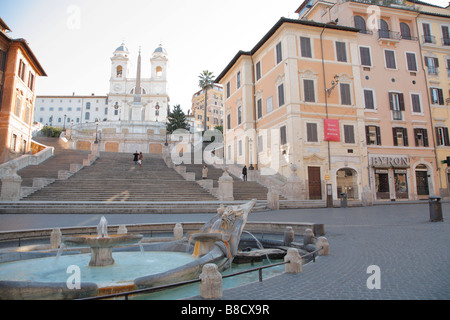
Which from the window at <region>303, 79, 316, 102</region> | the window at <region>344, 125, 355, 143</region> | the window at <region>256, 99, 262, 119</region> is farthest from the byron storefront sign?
the window at <region>256, 99, 262, 119</region>

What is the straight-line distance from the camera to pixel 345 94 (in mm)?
26922

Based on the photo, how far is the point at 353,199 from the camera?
25.7 m

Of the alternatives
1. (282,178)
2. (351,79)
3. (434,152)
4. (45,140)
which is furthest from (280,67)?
(45,140)

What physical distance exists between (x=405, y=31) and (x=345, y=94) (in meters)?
10.9

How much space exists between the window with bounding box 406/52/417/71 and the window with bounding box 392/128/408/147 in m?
6.62

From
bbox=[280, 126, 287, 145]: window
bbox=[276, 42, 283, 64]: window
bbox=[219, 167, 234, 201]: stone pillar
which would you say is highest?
bbox=[276, 42, 283, 64]: window

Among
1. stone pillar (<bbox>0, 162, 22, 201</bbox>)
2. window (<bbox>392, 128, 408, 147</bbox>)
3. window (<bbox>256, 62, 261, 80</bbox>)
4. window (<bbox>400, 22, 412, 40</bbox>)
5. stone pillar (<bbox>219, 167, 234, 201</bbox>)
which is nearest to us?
stone pillar (<bbox>0, 162, 22, 201</bbox>)

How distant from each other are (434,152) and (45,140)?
4854 cm

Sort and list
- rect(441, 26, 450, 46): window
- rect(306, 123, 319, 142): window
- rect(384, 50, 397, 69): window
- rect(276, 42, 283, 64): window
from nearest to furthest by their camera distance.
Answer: rect(306, 123, 319, 142): window
rect(276, 42, 283, 64): window
rect(384, 50, 397, 69): window
rect(441, 26, 450, 46): window

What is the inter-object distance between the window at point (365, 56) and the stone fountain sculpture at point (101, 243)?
28699 mm

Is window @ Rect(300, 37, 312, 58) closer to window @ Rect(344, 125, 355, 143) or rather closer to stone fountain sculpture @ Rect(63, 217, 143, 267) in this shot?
window @ Rect(344, 125, 355, 143)

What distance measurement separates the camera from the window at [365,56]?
28.1 metres

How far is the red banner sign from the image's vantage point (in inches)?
1000
